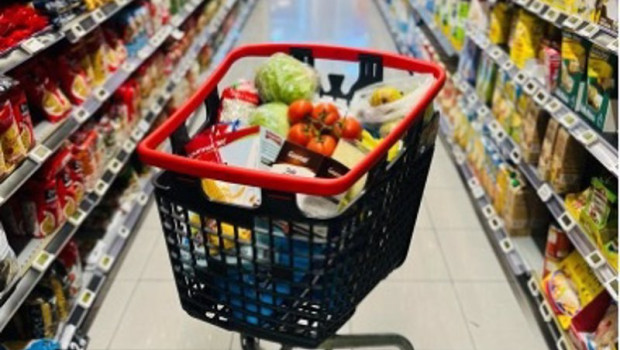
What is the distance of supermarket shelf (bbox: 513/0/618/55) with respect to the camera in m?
1.62

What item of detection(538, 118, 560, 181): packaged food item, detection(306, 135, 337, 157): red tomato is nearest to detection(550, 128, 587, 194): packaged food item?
detection(538, 118, 560, 181): packaged food item

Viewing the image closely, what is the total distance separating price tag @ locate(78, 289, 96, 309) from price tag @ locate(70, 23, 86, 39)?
3.15 ft

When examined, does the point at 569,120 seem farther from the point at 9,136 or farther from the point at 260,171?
the point at 9,136

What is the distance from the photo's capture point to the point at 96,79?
96.4 inches

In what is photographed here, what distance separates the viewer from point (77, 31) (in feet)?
6.68

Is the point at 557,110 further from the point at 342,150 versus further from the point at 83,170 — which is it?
the point at 83,170

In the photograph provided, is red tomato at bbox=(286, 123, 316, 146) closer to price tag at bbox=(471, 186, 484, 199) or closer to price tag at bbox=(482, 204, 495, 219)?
price tag at bbox=(482, 204, 495, 219)

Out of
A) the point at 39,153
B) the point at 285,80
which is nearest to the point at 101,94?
the point at 39,153

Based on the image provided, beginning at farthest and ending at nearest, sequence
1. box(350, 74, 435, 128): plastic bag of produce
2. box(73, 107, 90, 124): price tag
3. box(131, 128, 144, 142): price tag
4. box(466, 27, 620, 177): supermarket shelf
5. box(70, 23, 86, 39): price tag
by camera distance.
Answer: box(131, 128, 144, 142): price tag → box(73, 107, 90, 124): price tag → box(70, 23, 86, 39): price tag → box(466, 27, 620, 177): supermarket shelf → box(350, 74, 435, 128): plastic bag of produce

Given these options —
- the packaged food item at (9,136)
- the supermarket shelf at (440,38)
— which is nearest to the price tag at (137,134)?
the packaged food item at (9,136)

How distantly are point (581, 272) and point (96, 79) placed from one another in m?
2.07

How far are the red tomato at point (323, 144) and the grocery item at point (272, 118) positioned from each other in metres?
0.10

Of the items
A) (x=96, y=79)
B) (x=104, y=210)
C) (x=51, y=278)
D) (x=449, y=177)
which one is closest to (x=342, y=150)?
(x=51, y=278)

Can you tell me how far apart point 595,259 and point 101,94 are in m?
1.91
